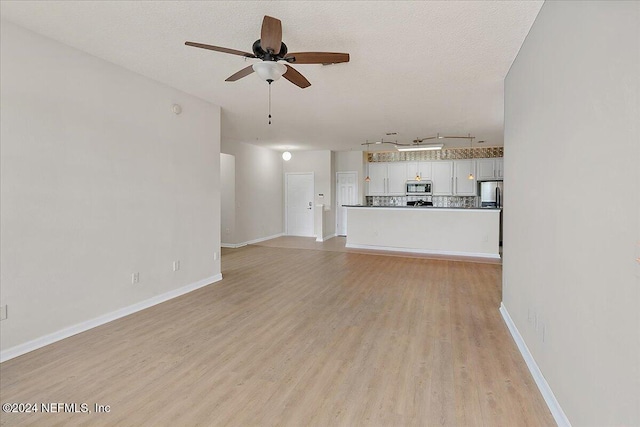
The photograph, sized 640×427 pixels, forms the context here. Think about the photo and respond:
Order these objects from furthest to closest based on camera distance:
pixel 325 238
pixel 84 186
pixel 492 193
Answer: pixel 325 238, pixel 492 193, pixel 84 186

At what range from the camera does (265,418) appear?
72.4 inches

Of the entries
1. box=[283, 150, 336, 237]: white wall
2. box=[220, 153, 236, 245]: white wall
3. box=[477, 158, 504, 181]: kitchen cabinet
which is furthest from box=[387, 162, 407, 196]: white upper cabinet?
box=[220, 153, 236, 245]: white wall

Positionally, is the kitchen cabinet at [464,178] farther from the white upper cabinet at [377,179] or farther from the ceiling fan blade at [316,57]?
the ceiling fan blade at [316,57]

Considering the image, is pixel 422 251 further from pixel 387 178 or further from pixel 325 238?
pixel 387 178

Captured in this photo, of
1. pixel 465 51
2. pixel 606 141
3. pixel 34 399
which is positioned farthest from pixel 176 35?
pixel 606 141

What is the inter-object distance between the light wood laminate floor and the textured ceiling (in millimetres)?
2615

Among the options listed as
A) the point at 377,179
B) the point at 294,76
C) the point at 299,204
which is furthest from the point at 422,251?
the point at 294,76

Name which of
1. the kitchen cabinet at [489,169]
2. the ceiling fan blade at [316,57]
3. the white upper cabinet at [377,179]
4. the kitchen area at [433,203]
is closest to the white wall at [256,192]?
the kitchen area at [433,203]

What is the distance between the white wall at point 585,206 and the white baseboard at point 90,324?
383 centimetres

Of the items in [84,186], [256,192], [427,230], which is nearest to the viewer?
[84,186]

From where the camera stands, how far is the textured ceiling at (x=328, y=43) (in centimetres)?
227

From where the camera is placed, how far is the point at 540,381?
209cm

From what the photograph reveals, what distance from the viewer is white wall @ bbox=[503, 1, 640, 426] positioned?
3.81 ft

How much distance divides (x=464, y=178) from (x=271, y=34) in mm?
8035
